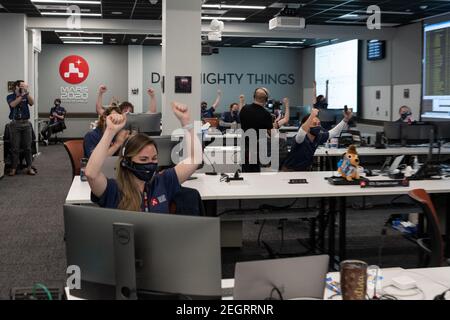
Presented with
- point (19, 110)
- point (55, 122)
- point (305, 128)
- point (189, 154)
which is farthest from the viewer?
point (55, 122)

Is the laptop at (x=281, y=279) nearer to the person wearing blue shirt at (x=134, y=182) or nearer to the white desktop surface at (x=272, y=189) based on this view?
the person wearing blue shirt at (x=134, y=182)

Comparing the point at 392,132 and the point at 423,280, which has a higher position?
the point at 392,132

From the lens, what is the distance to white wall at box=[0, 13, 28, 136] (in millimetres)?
11852

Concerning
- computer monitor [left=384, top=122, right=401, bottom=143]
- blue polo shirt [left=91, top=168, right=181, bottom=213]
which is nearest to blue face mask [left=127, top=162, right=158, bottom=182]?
blue polo shirt [left=91, top=168, right=181, bottom=213]

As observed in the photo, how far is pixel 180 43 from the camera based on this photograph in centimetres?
731

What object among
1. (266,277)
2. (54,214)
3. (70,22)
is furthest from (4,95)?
(266,277)

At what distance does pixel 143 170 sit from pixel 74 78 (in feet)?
55.5

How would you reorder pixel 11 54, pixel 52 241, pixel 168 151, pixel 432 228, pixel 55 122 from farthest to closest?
pixel 55 122 → pixel 11 54 → pixel 52 241 → pixel 168 151 → pixel 432 228

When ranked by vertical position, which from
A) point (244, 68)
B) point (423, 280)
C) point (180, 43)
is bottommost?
point (423, 280)

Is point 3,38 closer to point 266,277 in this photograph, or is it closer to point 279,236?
point 279,236

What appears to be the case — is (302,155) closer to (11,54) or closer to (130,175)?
(130,175)

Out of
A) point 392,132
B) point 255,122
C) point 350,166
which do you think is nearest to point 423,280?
point 350,166

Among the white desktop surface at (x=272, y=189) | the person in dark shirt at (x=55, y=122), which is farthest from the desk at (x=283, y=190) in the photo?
the person in dark shirt at (x=55, y=122)

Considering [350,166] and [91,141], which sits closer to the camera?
[350,166]
